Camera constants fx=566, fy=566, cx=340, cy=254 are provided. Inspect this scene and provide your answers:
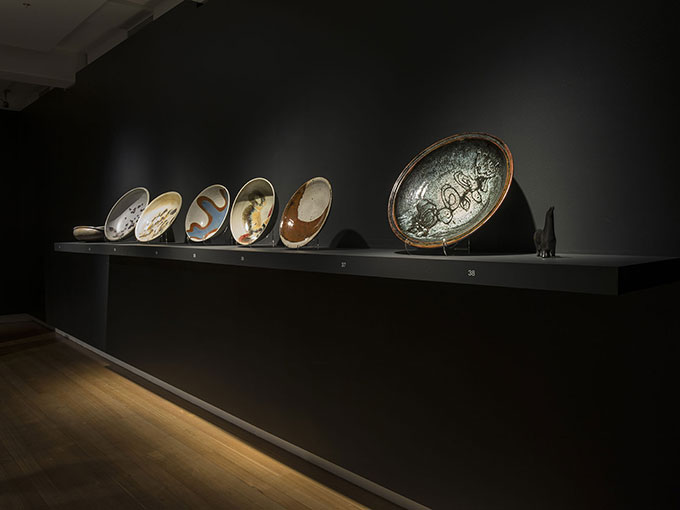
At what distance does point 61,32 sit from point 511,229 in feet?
12.6

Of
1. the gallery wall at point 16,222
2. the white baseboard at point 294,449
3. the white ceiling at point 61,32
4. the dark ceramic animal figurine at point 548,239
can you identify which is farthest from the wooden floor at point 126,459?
the gallery wall at point 16,222

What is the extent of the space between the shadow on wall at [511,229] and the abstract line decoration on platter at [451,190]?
0.42 feet

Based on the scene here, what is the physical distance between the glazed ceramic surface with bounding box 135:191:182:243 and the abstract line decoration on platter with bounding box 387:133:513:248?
1.74 meters

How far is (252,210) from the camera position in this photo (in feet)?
8.79

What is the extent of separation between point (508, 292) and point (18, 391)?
11.2 ft

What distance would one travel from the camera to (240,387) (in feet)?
9.81

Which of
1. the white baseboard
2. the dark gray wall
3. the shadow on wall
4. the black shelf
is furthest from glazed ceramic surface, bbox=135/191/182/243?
the shadow on wall

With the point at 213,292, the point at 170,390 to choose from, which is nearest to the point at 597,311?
the point at 213,292

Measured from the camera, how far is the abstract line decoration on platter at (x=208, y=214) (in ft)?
9.66

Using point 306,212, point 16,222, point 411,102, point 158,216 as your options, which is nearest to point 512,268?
point 411,102

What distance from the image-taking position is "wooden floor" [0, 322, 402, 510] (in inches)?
88.7

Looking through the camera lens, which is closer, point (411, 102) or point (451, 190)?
point (451, 190)

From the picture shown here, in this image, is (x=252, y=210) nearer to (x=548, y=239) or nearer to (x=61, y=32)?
(x=548, y=239)

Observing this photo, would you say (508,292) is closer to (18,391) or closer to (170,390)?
(170,390)
